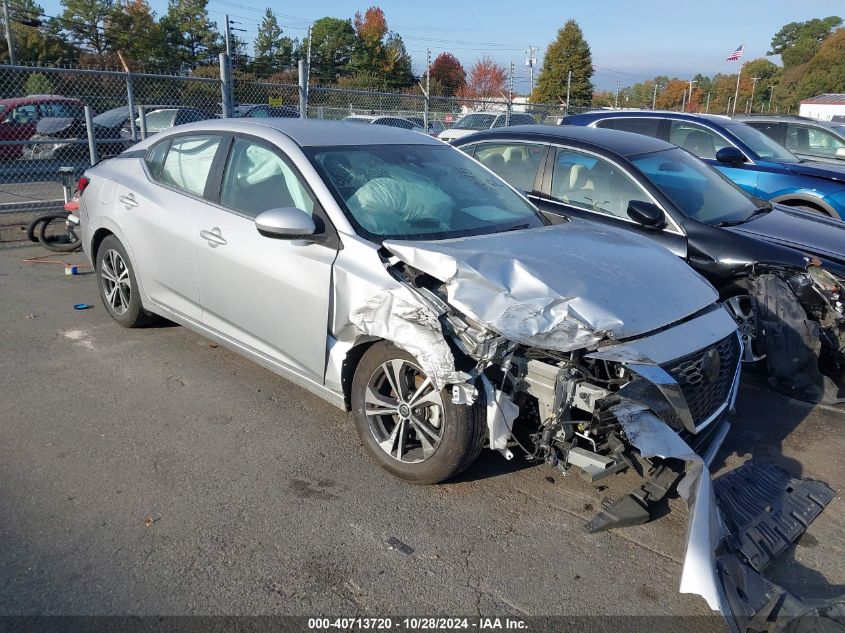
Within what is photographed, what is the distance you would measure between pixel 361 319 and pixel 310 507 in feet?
3.11

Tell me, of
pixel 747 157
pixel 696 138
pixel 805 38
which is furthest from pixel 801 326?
pixel 805 38

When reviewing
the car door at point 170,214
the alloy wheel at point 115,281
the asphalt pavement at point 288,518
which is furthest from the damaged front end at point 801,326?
the alloy wheel at point 115,281

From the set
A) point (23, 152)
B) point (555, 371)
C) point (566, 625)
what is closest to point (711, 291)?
point (555, 371)

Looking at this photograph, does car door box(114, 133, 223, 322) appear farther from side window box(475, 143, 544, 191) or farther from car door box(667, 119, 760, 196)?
car door box(667, 119, 760, 196)

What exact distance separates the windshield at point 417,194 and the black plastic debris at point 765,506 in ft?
6.30

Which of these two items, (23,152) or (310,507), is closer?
(310,507)

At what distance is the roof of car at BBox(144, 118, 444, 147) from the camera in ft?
14.3

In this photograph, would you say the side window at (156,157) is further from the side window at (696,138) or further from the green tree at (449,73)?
the green tree at (449,73)

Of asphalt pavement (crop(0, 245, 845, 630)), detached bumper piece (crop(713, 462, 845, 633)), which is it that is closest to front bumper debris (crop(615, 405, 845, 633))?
detached bumper piece (crop(713, 462, 845, 633))

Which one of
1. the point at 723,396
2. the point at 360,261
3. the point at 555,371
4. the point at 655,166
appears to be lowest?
the point at 723,396

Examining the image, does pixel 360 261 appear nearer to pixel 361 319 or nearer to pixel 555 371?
pixel 361 319

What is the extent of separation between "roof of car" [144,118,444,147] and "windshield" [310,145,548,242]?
0.32ft

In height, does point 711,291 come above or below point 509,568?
above

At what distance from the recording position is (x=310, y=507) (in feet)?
11.0
